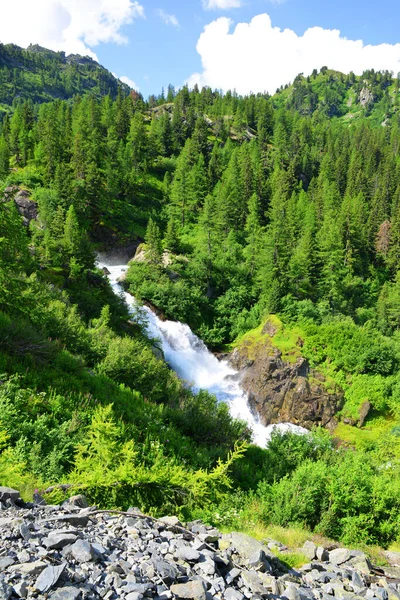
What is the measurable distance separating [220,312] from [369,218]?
40.3 meters

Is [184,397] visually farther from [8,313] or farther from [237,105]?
[237,105]

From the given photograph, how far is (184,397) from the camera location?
53.1ft

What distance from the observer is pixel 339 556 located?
726 cm

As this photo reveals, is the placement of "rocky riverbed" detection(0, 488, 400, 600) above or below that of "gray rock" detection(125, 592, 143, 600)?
below

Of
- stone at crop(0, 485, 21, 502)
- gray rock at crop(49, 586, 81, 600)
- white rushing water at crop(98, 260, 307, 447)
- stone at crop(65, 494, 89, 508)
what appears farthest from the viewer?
white rushing water at crop(98, 260, 307, 447)

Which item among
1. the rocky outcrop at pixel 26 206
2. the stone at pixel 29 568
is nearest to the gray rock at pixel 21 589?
the stone at pixel 29 568

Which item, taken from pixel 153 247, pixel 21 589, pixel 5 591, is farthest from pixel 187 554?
pixel 153 247

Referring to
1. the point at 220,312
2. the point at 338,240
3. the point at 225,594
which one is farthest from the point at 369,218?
the point at 225,594

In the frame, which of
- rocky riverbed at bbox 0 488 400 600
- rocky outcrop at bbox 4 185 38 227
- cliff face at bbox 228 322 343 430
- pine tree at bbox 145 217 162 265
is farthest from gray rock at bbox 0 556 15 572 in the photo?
rocky outcrop at bbox 4 185 38 227

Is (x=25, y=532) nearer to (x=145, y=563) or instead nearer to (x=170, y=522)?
(x=145, y=563)

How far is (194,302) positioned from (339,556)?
36.6 m

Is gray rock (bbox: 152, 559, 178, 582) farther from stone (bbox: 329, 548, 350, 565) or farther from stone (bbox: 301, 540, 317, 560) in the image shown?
stone (bbox: 329, 548, 350, 565)

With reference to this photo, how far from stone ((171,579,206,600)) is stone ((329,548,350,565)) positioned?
4282mm

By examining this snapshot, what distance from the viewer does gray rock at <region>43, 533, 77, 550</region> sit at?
4404 mm
